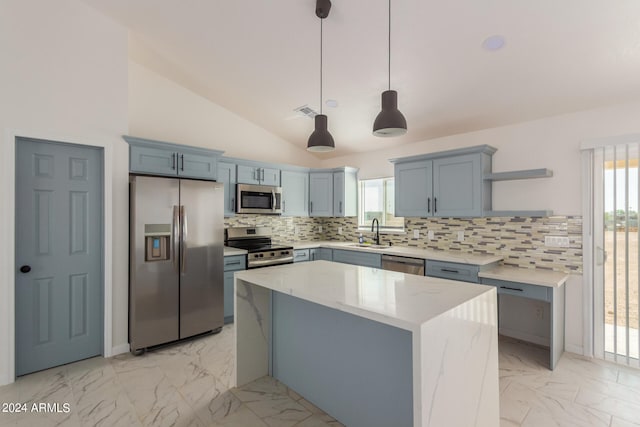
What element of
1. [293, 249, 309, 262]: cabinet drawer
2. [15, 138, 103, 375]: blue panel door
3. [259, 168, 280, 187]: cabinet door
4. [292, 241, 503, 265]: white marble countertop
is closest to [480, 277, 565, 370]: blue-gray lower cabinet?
[292, 241, 503, 265]: white marble countertop

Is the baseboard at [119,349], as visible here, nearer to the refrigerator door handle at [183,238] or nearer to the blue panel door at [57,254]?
the blue panel door at [57,254]

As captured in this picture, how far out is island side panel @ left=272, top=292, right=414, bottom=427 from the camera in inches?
67.6

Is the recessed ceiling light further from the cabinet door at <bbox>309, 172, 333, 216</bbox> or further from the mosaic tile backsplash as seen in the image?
the cabinet door at <bbox>309, 172, 333, 216</bbox>

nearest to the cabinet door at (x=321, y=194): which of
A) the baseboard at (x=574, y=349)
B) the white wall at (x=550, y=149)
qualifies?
the white wall at (x=550, y=149)

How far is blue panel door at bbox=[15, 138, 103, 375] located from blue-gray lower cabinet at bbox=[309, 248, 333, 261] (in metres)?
2.66

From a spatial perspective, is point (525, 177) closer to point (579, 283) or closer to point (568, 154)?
point (568, 154)

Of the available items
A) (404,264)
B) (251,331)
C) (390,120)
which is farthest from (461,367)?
(404,264)

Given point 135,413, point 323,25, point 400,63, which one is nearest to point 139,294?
point 135,413

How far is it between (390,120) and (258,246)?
3157 millimetres

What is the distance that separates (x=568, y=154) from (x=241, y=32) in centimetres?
345

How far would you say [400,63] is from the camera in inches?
111

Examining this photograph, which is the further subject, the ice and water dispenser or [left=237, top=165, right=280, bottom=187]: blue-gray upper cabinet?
[left=237, top=165, right=280, bottom=187]: blue-gray upper cabinet

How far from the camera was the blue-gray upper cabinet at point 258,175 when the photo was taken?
4.28 m

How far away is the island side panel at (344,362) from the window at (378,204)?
2.78 metres
